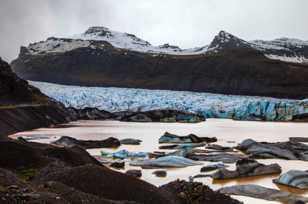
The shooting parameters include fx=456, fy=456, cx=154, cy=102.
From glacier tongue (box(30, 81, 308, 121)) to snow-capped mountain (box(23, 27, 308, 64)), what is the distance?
37558 mm

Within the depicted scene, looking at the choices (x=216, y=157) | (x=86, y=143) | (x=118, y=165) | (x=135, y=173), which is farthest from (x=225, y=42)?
(x=135, y=173)

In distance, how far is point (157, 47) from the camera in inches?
3967

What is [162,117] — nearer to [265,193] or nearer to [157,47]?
[265,193]

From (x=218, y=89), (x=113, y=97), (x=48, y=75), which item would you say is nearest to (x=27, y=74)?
(x=48, y=75)

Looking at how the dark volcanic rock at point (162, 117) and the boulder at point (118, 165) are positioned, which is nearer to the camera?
the boulder at point (118, 165)

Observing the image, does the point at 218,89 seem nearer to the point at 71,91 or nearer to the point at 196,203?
the point at 71,91

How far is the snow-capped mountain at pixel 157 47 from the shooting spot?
86.2 meters

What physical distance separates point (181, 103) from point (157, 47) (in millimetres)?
61793

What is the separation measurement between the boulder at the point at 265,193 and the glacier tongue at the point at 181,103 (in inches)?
1051

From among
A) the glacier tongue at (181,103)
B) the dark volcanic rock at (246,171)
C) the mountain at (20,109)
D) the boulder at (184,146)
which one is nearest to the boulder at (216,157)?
the dark volcanic rock at (246,171)

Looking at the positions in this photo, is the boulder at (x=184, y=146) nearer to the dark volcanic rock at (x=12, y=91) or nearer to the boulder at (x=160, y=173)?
the boulder at (x=160, y=173)

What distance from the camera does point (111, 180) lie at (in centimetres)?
669

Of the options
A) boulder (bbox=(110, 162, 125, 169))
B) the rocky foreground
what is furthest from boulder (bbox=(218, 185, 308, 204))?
boulder (bbox=(110, 162, 125, 169))

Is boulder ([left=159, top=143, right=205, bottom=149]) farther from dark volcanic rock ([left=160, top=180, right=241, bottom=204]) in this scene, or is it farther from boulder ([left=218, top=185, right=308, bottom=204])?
dark volcanic rock ([left=160, top=180, right=241, bottom=204])
